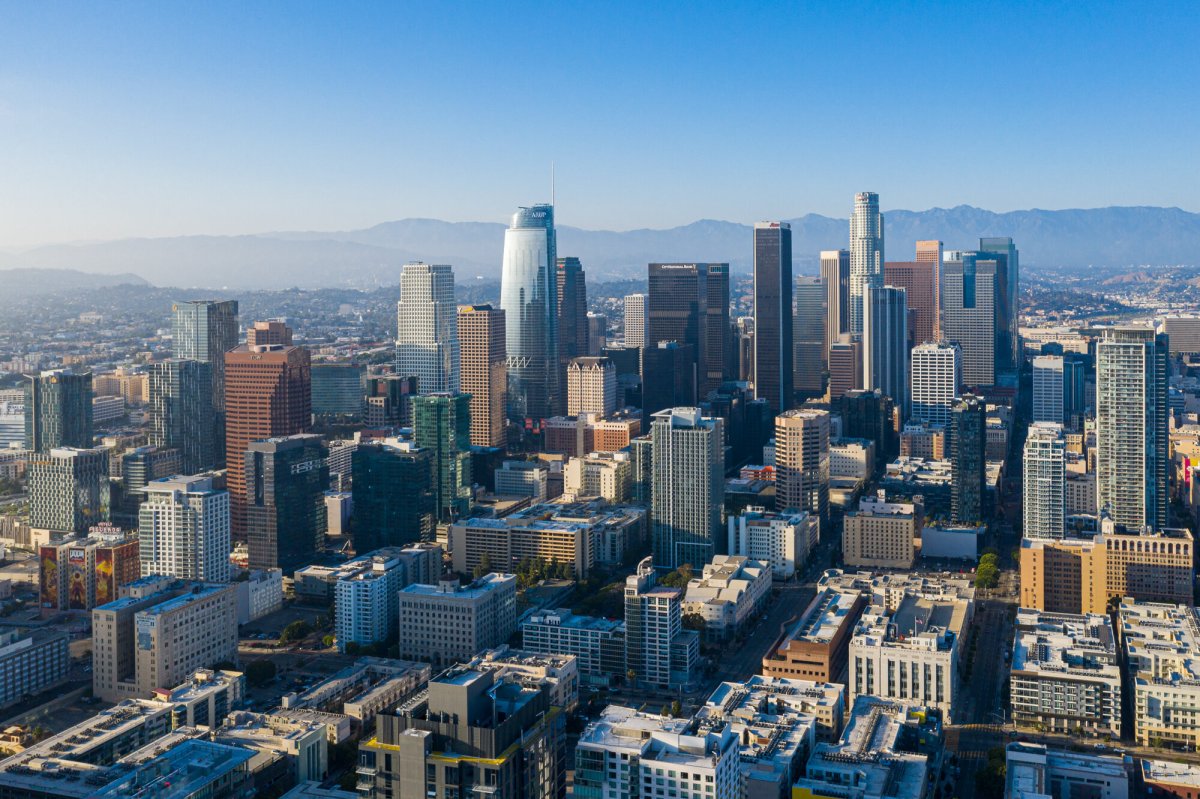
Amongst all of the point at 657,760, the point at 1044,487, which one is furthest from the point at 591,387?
the point at 657,760

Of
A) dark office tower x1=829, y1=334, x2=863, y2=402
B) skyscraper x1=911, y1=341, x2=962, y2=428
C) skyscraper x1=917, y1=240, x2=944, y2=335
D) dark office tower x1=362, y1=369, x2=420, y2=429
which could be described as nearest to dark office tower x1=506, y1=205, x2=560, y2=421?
dark office tower x1=362, y1=369, x2=420, y2=429

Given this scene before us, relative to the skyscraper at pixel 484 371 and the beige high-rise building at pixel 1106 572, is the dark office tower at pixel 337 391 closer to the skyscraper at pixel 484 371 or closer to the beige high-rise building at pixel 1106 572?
the skyscraper at pixel 484 371

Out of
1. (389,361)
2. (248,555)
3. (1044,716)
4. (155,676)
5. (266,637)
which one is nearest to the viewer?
(1044,716)

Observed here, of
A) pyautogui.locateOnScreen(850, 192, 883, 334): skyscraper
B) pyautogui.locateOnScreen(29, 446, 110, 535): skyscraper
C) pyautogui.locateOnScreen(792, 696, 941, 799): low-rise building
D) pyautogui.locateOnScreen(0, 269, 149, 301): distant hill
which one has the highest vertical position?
pyautogui.locateOnScreen(850, 192, 883, 334): skyscraper

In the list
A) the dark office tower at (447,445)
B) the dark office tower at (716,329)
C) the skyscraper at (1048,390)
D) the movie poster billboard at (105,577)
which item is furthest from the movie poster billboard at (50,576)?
the skyscraper at (1048,390)

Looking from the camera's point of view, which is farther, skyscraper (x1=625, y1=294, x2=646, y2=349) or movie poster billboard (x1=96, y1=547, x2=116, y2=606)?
skyscraper (x1=625, y1=294, x2=646, y2=349)

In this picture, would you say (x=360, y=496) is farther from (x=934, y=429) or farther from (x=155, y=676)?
(x=934, y=429)

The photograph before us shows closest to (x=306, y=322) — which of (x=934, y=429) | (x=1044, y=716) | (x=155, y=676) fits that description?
(x=934, y=429)

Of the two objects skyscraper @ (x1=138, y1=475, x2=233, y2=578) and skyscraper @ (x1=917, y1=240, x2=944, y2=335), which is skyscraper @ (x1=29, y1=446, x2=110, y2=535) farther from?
skyscraper @ (x1=917, y1=240, x2=944, y2=335)
